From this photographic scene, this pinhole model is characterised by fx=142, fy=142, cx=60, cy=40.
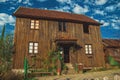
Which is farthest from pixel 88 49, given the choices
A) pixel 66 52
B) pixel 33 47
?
pixel 33 47

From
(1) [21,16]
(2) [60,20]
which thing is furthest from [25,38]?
(2) [60,20]

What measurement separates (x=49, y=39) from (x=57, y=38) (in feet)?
3.43

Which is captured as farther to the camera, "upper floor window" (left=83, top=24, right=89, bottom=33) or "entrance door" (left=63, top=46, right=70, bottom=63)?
"upper floor window" (left=83, top=24, right=89, bottom=33)

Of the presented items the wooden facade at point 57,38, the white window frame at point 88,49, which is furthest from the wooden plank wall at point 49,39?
the white window frame at point 88,49

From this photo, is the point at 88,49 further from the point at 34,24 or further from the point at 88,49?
the point at 34,24

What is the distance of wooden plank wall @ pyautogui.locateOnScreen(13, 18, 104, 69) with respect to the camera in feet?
54.0

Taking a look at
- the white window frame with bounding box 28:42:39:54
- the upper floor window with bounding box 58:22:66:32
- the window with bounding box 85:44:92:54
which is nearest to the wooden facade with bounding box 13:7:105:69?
the upper floor window with bounding box 58:22:66:32

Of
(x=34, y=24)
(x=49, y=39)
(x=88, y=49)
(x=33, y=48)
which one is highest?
(x=34, y=24)

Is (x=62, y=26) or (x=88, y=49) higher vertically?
(x=62, y=26)

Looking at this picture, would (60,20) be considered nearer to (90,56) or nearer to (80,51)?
(80,51)

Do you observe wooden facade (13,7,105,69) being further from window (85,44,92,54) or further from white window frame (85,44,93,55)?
window (85,44,92,54)

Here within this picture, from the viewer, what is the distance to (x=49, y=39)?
58.6 feet

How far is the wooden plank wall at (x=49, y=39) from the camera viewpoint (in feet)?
54.0

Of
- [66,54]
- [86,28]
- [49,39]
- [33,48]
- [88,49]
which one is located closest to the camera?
[33,48]
